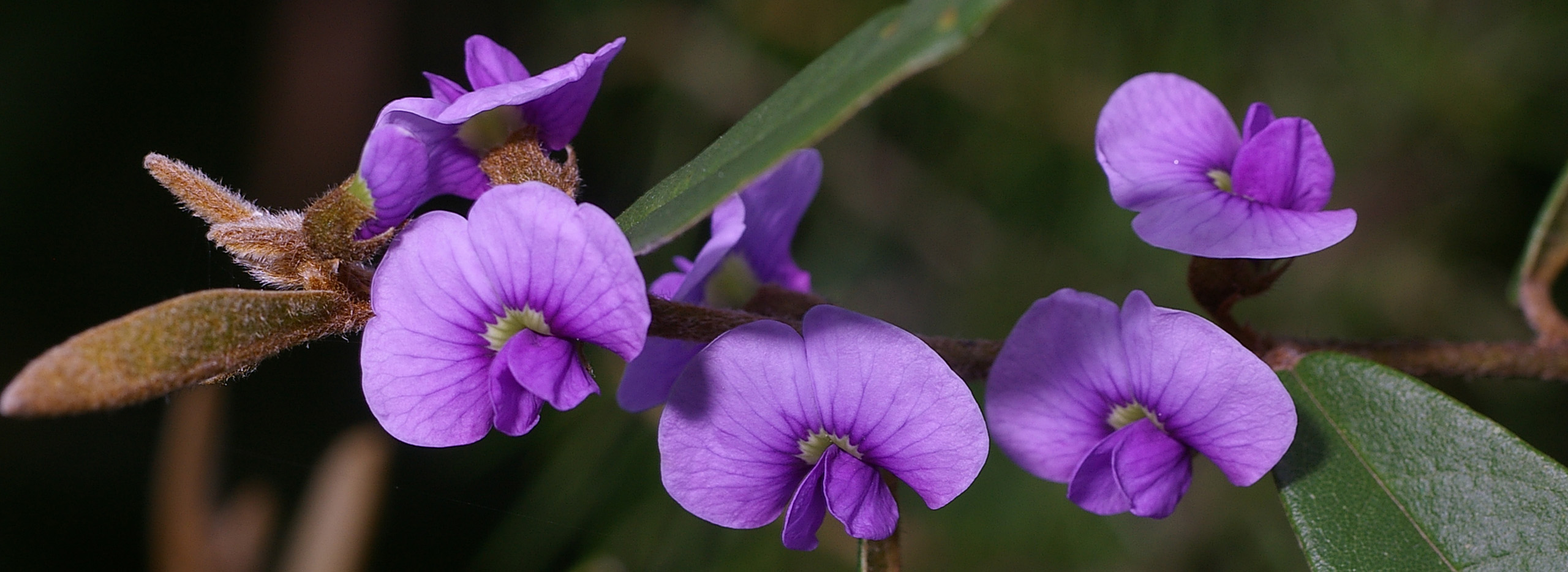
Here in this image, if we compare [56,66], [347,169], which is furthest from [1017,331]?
[347,169]

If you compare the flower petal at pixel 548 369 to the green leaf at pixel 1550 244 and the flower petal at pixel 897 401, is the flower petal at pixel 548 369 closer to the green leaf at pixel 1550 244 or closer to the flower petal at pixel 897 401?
the flower petal at pixel 897 401

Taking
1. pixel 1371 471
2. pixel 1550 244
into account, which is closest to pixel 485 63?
pixel 1371 471

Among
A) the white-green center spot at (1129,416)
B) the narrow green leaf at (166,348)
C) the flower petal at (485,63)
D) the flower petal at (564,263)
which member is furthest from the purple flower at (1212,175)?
the narrow green leaf at (166,348)

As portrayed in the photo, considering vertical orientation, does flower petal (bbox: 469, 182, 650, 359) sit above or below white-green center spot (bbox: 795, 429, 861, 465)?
above

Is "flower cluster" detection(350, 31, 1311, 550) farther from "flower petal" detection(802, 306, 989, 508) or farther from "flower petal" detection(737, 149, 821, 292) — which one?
"flower petal" detection(737, 149, 821, 292)

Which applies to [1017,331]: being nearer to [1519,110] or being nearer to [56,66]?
[1519,110]

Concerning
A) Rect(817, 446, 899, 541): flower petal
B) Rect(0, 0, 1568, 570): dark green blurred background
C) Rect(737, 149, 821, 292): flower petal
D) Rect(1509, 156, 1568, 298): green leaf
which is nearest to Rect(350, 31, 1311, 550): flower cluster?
Rect(817, 446, 899, 541): flower petal
